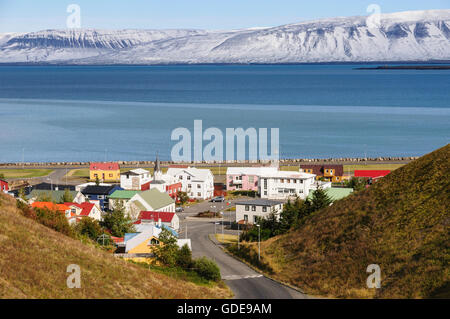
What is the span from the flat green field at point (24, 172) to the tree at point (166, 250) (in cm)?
2962

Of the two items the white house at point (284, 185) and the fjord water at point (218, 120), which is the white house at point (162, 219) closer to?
the white house at point (284, 185)

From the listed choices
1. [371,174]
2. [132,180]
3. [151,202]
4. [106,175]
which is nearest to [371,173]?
[371,174]

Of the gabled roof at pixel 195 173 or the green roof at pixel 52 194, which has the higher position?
the gabled roof at pixel 195 173

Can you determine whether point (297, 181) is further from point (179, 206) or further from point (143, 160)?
point (143, 160)

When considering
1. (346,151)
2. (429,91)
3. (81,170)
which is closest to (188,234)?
(81,170)

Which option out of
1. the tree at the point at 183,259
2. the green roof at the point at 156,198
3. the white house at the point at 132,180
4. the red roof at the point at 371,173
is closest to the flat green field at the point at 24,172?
the white house at the point at 132,180

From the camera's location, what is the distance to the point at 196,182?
4116cm

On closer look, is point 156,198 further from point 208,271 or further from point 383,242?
point 383,242

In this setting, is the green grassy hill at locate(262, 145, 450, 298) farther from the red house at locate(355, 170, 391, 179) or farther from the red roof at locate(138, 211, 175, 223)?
the red house at locate(355, 170, 391, 179)

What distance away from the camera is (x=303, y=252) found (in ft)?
76.0

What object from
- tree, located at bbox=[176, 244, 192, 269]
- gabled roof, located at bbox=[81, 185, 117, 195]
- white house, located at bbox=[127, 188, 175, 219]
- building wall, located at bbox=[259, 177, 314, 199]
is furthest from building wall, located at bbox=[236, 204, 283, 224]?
tree, located at bbox=[176, 244, 192, 269]

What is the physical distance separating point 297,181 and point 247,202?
22.4 ft

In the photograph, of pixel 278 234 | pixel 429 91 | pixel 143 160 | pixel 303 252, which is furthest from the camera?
pixel 429 91

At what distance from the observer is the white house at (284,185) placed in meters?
39.2
